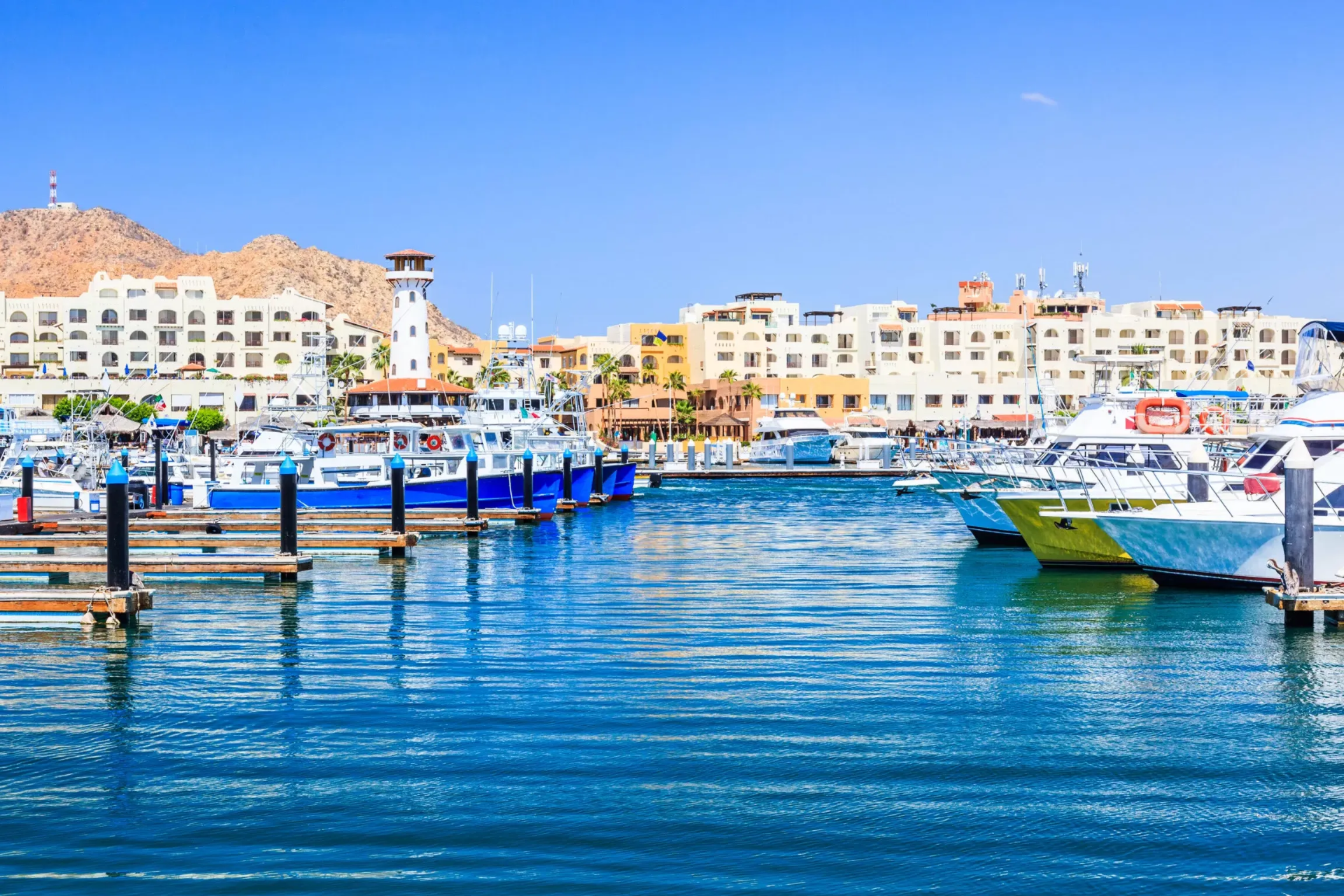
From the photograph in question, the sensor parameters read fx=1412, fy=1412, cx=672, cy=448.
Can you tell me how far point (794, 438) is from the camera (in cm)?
9425

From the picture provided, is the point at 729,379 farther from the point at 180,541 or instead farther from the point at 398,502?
the point at 180,541

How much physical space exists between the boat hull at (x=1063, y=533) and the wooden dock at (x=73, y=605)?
665 inches

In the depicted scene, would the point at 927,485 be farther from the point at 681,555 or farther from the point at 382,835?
the point at 382,835

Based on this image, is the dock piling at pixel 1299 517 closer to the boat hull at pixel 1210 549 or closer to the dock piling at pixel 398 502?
the boat hull at pixel 1210 549

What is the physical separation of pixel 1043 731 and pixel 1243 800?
8.17ft

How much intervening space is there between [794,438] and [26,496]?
6171 centimetres

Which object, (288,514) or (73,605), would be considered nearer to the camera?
(73,605)

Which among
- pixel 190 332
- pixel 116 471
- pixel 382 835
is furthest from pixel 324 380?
pixel 190 332

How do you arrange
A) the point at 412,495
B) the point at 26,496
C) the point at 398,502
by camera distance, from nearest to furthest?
1. the point at 398,502
2. the point at 26,496
3. the point at 412,495

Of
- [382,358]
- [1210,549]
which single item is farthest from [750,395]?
[1210,549]

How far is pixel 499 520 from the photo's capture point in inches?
1636

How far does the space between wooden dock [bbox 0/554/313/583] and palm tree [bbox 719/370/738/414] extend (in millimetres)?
84781

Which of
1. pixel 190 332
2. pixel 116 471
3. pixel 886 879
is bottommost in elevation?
pixel 886 879

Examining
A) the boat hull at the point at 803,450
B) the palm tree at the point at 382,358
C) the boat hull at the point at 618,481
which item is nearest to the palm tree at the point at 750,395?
the boat hull at the point at 803,450
